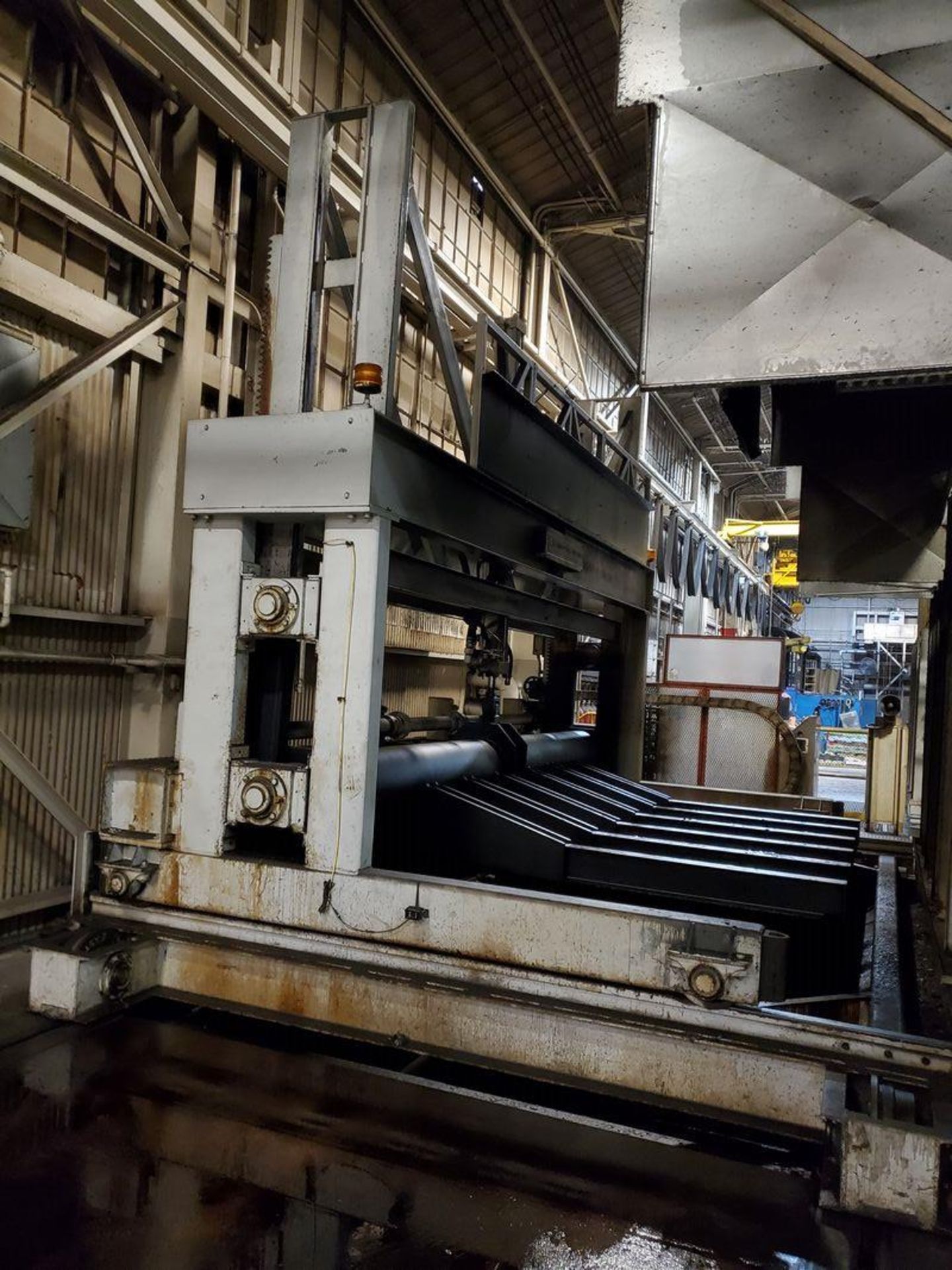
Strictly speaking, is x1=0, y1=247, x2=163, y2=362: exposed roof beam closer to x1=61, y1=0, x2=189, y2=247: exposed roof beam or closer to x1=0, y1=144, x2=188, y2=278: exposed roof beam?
x1=0, y1=144, x2=188, y2=278: exposed roof beam

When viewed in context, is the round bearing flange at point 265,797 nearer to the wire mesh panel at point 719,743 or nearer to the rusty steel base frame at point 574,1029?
the rusty steel base frame at point 574,1029

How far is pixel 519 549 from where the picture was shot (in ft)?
11.8

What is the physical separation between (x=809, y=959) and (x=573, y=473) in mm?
2489

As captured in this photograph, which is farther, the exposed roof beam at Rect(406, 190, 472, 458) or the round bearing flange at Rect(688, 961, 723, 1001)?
the exposed roof beam at Rect(406, 190, 472, 458)

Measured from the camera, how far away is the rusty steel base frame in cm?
179

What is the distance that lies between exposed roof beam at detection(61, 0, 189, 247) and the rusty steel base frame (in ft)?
11.9

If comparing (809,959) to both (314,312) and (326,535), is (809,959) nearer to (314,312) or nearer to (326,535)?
(326,535)

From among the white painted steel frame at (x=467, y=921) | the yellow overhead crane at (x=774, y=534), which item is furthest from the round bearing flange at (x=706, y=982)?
the yellow overhead crane at (x=774, y=534)

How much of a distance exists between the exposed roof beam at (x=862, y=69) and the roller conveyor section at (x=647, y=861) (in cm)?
209

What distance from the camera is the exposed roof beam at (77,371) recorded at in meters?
3.61

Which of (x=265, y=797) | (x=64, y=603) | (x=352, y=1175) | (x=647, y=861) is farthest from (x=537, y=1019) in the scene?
(x=64, y=603)

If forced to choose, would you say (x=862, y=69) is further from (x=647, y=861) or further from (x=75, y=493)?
(x=75, y=493)

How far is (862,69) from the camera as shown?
6.73 feet

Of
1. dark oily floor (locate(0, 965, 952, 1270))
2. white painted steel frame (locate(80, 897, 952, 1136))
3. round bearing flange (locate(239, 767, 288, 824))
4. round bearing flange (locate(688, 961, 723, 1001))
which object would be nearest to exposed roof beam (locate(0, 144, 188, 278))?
round bearing flange (locate(239, 767, 288, 824))
